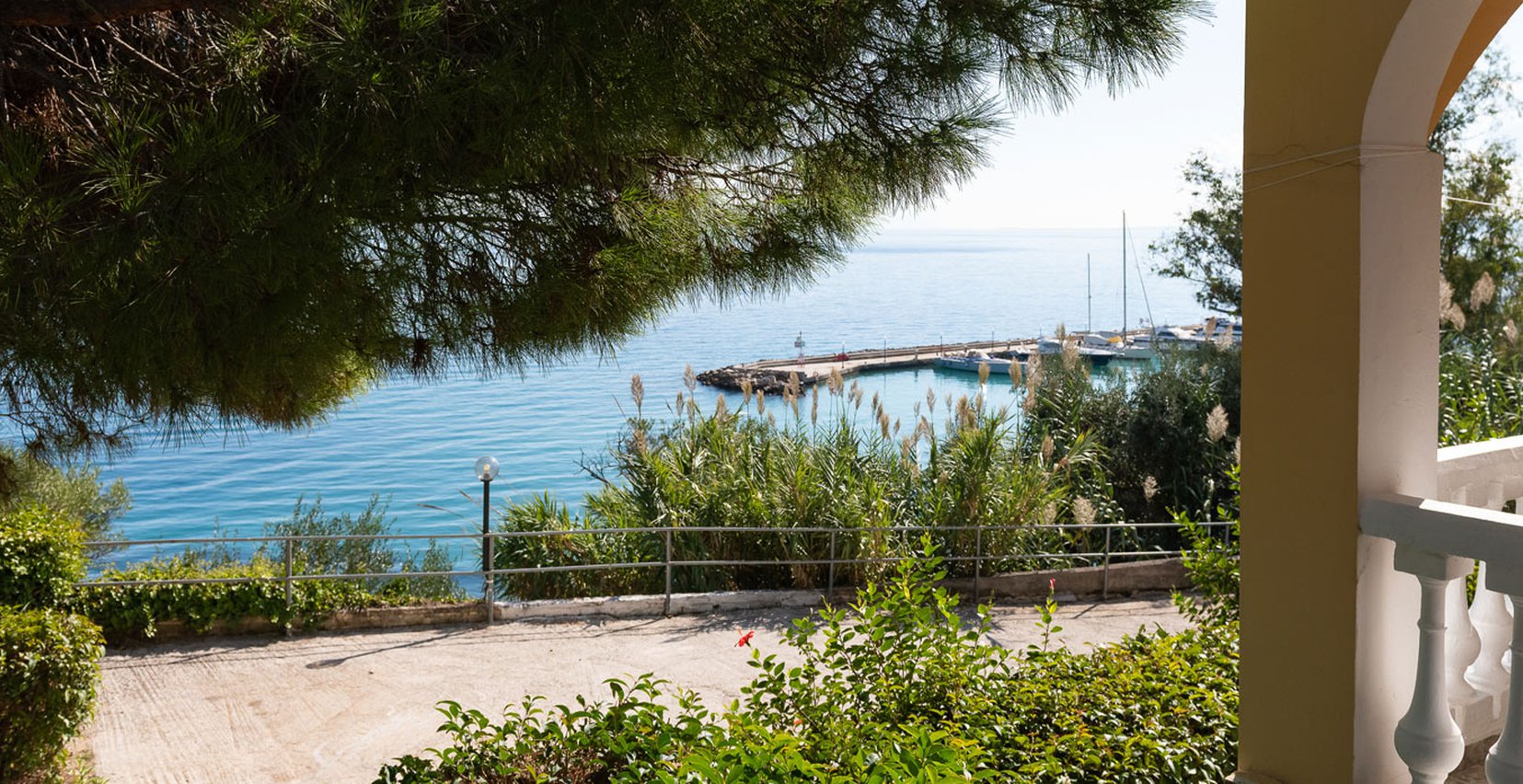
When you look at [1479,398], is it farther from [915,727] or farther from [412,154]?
[412,154]

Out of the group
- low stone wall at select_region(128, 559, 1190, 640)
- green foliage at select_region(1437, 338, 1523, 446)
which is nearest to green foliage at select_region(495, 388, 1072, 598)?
low stone wall at select_region(128, 559, 1190, 640)

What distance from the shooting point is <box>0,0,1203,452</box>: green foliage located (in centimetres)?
216

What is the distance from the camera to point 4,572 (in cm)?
623

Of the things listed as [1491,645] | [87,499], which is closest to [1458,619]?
[1491,645]

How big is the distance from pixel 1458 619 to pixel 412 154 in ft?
7.90

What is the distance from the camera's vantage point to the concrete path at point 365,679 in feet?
16.9

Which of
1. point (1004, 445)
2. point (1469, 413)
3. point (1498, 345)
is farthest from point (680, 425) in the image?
point (1498, 345)

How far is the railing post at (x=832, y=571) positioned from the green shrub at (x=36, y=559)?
15.6ft

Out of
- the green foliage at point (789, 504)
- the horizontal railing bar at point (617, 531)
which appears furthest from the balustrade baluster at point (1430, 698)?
the green foliage at point (789, 504)

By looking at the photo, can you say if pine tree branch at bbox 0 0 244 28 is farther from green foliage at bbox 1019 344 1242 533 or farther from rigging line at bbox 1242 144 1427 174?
green foliage at bbox 1019 344 1242 533

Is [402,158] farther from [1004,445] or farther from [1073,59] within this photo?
[1004,445]

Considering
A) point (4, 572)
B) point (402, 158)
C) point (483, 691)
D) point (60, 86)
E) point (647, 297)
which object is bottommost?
point (483, 691)

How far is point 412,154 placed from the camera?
2.32 meters

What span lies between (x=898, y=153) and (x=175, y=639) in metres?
6.12
